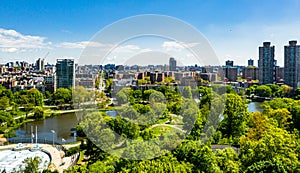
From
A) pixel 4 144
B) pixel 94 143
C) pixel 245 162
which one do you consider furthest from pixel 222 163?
pixel 4 144

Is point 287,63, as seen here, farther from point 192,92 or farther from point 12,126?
point 12,126

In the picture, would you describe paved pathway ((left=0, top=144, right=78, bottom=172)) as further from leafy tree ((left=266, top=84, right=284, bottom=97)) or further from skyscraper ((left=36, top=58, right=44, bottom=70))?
skyscraper ((left=36, top=58, right=44, bottom=70))

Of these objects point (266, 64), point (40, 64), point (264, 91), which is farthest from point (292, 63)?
point (40, 64)

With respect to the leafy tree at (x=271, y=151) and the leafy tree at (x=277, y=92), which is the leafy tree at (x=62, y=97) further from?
the leafy tree at (x=277, y=92)

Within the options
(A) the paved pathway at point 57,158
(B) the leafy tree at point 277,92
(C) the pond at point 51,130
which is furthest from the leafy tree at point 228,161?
(B) the leafy tree at point 277,92

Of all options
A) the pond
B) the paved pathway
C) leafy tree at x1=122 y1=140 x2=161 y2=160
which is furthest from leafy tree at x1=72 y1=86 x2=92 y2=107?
leafy tree at x1=122 y1=140 x2=161 y2=160
